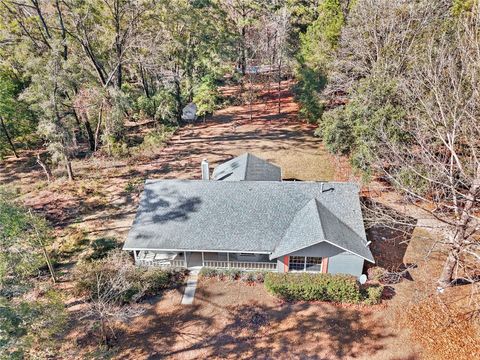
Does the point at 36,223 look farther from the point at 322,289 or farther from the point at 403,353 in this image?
the point at 403,353

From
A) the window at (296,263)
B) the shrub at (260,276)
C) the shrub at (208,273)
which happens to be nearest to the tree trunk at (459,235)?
the window at (296,263)

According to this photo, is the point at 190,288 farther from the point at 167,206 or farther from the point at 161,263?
the point at 167,206

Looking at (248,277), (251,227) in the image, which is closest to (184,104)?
(251,227)

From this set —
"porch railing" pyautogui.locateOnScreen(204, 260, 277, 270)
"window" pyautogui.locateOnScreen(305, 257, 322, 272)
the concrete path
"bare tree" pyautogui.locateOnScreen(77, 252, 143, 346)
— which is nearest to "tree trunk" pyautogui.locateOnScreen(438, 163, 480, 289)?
"window" pyautogui.locateOnScreen(305, 257, 322, 272)

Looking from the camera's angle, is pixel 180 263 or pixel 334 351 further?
pixel 180 263

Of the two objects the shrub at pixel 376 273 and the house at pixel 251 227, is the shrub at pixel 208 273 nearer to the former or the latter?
the house at pixel 251 227

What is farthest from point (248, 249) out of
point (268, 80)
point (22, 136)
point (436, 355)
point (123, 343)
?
point (268, 80)
